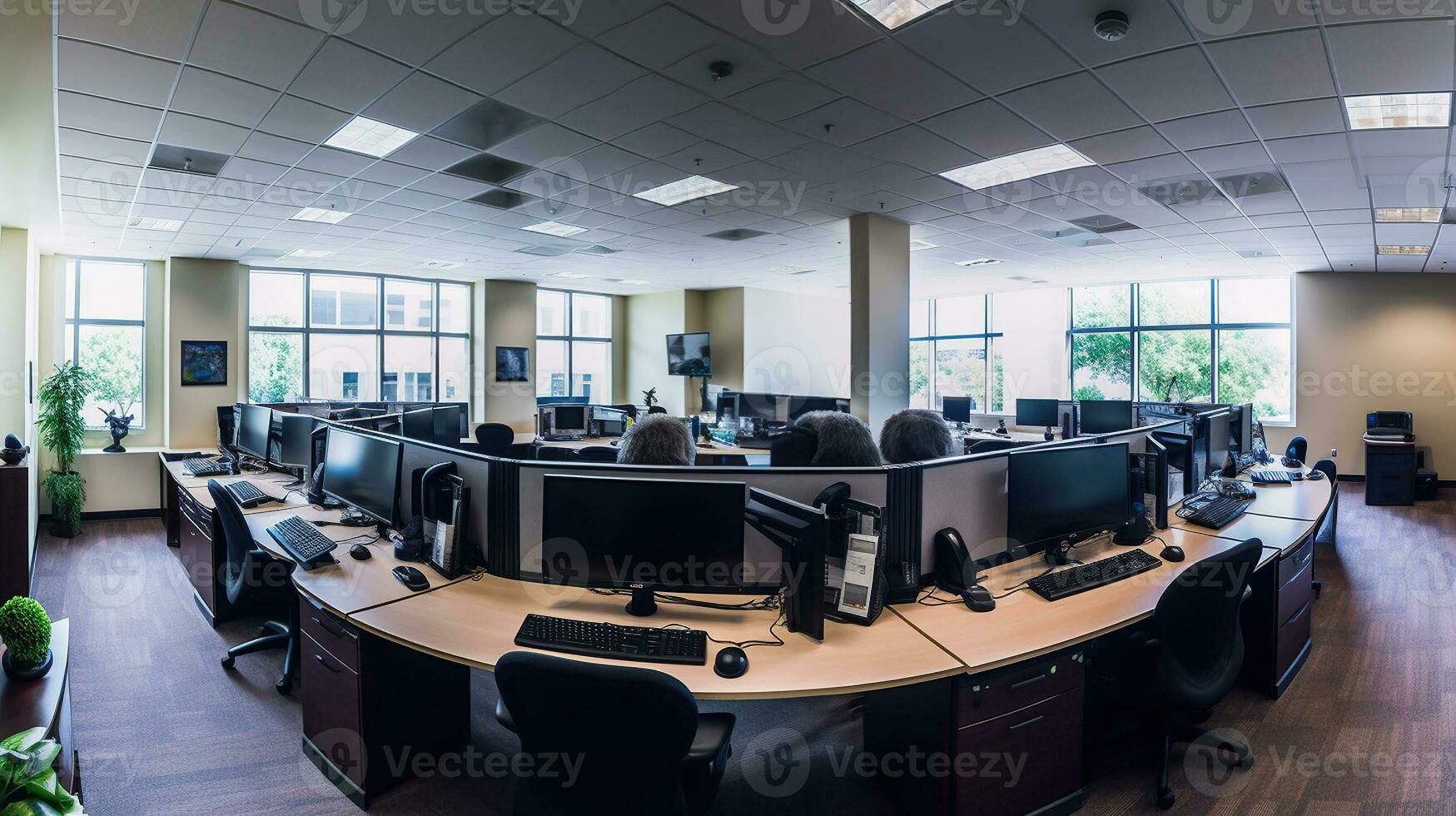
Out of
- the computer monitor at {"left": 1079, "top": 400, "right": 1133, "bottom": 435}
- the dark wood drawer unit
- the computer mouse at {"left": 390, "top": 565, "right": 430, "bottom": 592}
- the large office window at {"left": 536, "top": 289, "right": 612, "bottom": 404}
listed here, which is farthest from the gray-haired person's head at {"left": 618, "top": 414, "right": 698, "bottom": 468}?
A: the large office window at {"left": 536, "top": 289, "right": 612, "bottom": 404}

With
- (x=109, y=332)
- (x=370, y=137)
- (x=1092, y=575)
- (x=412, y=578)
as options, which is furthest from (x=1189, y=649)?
(x=109, y=332)

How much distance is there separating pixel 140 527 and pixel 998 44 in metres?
8.01

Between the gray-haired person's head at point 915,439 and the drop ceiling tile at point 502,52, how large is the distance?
2.12 metres

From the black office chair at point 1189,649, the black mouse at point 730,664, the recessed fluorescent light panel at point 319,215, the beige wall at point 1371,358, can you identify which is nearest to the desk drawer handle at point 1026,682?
the black office chair at point 1189,649

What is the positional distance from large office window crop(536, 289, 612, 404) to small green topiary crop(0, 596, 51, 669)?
8.68 m

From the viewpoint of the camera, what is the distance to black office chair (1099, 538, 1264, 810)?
6.68 feet

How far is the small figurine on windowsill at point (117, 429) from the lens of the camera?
6.58 metres

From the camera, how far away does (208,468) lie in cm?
490

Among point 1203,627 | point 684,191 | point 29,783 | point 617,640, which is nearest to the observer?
point 29,783

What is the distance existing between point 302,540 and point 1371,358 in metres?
11.2

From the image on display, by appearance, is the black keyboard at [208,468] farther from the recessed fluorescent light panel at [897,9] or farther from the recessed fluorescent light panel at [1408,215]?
Answer: the recessed fluorescent light panel at [1408,215]

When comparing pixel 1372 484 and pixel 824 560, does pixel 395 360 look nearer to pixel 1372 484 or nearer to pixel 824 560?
pixel 824 560

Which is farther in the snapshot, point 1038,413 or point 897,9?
point 1038,413

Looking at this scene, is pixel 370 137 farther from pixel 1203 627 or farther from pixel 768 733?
pixel 1203 627
